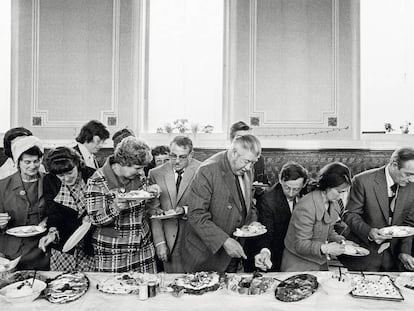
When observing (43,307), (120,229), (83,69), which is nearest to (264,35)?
(83,69)

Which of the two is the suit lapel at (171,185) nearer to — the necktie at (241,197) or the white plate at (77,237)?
the necktie at (241,197)

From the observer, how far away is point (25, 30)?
6578 mm

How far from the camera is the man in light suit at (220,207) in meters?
2.70

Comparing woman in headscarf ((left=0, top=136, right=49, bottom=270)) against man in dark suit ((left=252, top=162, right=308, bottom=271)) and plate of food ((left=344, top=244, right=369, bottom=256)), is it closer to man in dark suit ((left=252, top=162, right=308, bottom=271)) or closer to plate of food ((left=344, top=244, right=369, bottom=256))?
man in dark suit ((left=252, top=162, right=308, bottom=271))

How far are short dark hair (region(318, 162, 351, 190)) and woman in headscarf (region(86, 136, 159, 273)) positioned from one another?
1.12 m

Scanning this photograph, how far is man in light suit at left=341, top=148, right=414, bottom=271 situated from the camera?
3.07 meters

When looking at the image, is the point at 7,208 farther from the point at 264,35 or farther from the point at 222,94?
the point at 264,35

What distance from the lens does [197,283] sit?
2.34 metres

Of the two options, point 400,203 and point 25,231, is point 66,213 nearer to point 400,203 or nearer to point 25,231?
point 25,231

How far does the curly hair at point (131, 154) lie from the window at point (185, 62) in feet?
13.5

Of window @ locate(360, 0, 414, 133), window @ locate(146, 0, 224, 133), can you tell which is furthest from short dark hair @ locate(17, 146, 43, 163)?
window @ locate(360, 0, 414, 133)

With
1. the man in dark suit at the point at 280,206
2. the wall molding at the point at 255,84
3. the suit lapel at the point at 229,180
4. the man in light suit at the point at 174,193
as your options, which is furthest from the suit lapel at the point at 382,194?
the wall molding at the point at 255,84

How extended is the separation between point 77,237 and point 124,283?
48 centimetres

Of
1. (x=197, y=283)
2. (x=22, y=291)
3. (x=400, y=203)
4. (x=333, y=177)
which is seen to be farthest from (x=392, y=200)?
(x=22, y=291)
